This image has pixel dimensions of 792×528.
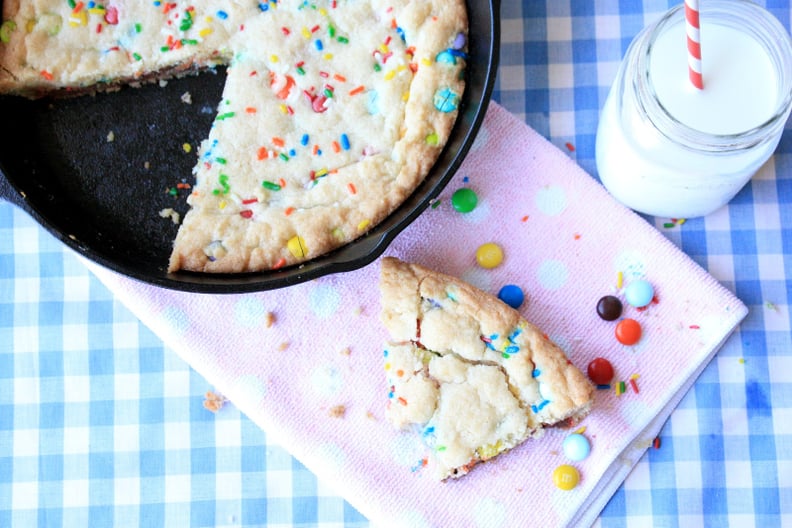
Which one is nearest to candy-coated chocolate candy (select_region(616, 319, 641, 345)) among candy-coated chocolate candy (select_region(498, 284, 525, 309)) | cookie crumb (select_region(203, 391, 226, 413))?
candy-coated chocolate candy (select_region(498, 284, 525, 309))

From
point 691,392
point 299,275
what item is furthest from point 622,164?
point 299,275

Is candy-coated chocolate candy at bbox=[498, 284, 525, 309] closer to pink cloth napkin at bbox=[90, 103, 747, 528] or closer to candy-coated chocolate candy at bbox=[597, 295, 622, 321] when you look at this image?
pink cloth napkin at bbox=[90, 103, 747, 528]

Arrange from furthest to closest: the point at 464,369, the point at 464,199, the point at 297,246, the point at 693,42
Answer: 1. the point at 464,199
2. the point at 464,369
3. the point at 297,246
4. the point at 693,42

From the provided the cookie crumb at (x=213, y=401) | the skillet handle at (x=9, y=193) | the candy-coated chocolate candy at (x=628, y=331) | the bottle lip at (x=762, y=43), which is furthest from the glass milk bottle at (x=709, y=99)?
the skillet handle at (x=9, y=193)

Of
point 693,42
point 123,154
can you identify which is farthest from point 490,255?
point 123,154

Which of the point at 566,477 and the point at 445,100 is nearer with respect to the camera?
the point at 445,100

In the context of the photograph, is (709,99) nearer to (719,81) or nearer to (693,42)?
(719,81)
